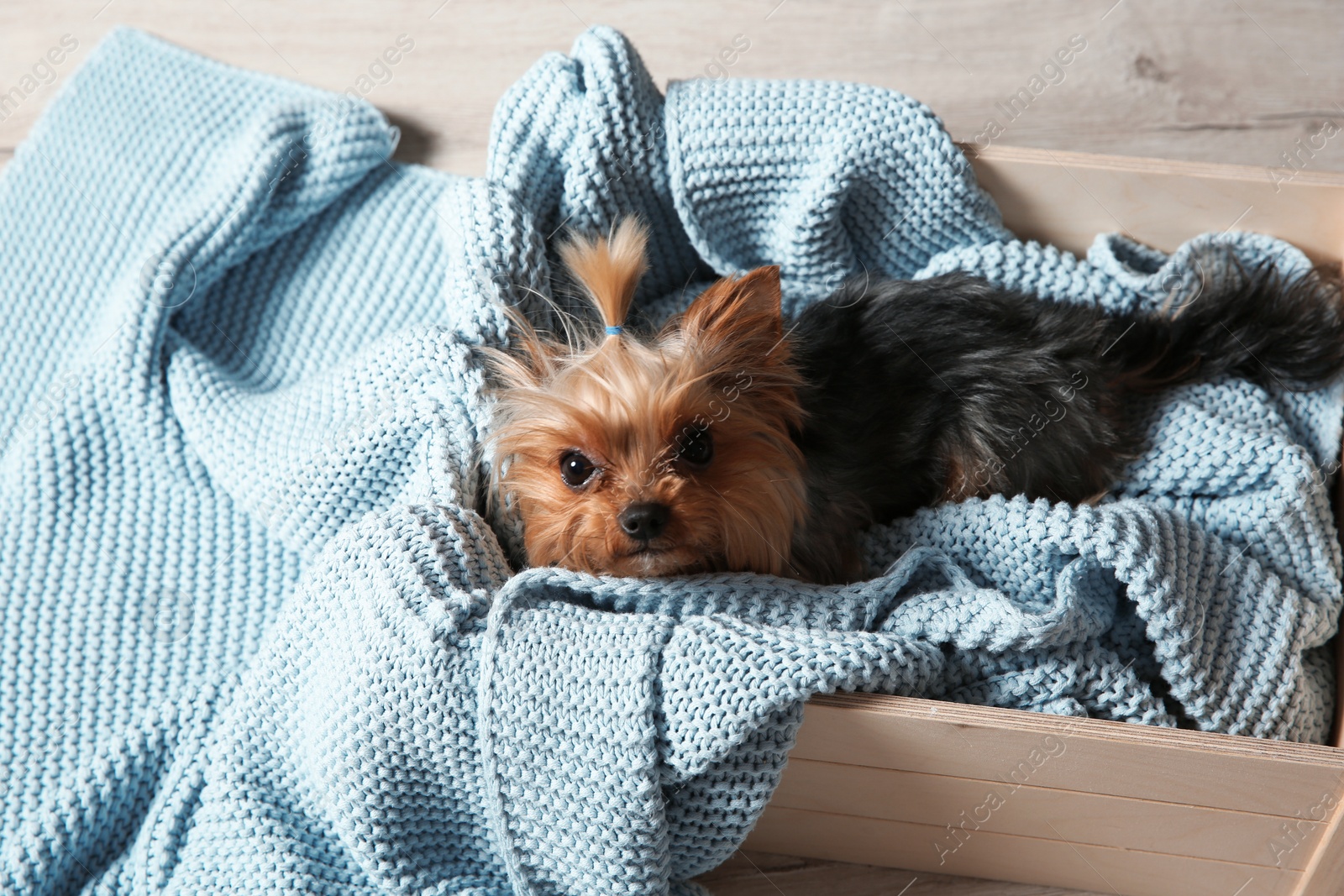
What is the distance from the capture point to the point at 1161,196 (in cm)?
221

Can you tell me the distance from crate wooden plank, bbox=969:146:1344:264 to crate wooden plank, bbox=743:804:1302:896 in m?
1.26

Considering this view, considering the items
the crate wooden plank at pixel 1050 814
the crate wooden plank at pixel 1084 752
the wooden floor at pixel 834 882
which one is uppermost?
the crate wooden plank at pixel 1084 752

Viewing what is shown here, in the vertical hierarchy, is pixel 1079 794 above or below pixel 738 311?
below

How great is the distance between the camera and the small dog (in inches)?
65.1

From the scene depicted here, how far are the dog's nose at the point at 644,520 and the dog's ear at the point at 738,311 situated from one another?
287 mm

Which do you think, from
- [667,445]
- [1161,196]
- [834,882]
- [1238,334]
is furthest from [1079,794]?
[1161,196]

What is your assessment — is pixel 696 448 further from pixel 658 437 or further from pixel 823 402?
pixel 823 402

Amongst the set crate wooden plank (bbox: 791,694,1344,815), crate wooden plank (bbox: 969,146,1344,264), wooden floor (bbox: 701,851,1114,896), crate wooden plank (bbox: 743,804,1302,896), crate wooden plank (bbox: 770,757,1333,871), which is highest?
crate wooden plank (bbox: 969,146,1344,264)

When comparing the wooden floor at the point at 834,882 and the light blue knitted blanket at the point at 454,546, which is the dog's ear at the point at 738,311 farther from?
the wooden floor at the point at 834,882

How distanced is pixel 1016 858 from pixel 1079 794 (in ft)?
0.99

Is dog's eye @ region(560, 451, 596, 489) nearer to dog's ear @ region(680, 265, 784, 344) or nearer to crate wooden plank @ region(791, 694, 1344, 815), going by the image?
dog's ear @ region(680, 265, 784, 344)

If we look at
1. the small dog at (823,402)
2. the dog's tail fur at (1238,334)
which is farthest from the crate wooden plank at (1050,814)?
the dog's tail fur at (1238,334)

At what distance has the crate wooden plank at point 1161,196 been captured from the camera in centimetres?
218

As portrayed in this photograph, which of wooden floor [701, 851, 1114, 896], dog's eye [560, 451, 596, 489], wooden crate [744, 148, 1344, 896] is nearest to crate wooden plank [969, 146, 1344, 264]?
wooden crate [744, 148, 1344, 896]
